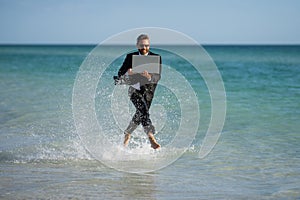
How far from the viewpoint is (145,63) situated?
7672 mm

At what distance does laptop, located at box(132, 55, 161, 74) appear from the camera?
764cm

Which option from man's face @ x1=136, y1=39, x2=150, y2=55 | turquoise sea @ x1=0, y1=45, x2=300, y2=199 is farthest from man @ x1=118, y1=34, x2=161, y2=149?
turquoise sea @ x1=0, y1=45, x2=300, y2=199

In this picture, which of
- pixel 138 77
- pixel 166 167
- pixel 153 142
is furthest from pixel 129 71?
pixel 166 167

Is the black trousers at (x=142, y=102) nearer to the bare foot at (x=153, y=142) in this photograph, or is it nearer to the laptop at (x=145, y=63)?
the bare foot at (x=153, y=142)

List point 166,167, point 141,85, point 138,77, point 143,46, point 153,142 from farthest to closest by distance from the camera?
Result: 1. point 153,142
2. point 141,85
3. point 138,77
4. point 143,46
5. point 166,167

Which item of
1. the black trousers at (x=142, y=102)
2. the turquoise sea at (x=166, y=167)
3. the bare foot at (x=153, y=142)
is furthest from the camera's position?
the bare foot at (x=153, y=142)

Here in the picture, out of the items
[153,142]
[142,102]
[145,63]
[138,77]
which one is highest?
[145,63]

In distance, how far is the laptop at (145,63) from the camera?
7637 mm

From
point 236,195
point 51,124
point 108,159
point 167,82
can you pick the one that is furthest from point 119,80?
point 167,82

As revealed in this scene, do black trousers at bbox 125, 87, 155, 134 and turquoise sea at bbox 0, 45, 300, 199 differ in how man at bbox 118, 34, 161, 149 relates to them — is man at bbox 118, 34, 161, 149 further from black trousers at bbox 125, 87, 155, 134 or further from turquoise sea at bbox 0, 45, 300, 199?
turquoise sea at bbox 0, 45, 300, 199

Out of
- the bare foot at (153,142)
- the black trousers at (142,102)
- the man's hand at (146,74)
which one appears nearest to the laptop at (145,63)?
the man's hand at (146,74)

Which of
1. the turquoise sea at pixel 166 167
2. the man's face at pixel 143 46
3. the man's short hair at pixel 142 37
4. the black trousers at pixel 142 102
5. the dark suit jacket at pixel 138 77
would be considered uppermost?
the man's short hair at pixel 142 37

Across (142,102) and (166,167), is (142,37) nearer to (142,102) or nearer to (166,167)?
(142,102)

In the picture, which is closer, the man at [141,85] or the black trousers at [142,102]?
the man at [141,85]
